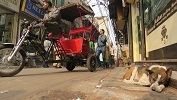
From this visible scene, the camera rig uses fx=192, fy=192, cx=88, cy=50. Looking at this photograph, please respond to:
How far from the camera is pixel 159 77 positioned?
8.33 feet

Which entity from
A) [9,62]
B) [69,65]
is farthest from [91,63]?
[9,62]

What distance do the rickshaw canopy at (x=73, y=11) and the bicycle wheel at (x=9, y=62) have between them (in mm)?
2614

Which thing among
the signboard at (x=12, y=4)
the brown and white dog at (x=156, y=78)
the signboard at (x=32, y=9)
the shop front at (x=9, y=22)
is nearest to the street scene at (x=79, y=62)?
the brown and white dog at (x=156, y=78)

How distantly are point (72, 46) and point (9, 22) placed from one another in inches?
291

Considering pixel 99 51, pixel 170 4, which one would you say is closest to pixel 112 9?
pixel 99 51

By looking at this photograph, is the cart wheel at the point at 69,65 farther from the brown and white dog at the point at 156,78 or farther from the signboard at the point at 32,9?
the signboard at the point at 32,9

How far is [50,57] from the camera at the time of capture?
203 inches

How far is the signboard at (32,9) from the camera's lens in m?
12.1

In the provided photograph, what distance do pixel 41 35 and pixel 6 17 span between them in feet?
25.6

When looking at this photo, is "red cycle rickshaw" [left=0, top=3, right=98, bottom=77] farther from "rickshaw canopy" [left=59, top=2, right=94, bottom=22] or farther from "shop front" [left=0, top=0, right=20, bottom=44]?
"shop front" [left=0, top=0, right=20, bottom=44]

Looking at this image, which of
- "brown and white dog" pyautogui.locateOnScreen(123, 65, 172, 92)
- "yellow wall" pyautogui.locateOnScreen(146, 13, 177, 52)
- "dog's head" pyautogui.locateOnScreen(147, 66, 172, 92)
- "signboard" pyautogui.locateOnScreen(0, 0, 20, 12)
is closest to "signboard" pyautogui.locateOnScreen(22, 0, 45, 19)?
"signboard" pyautogui.locateOnScreen(0, 0, 20, 12)

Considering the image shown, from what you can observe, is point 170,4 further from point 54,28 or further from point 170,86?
point 54,28

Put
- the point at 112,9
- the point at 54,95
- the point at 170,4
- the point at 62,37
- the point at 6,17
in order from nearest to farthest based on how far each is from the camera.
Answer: the point at 54,95 < the point at 170,4 < the point at 62,37 < the point at 6,17 < the point at 112,9

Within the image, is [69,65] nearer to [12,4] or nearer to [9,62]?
[9,62]
